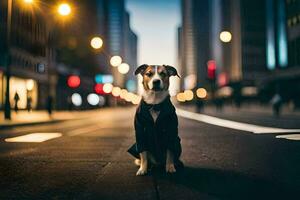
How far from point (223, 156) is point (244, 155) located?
1.28 feet

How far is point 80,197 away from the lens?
364 cm

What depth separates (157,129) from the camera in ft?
15.5

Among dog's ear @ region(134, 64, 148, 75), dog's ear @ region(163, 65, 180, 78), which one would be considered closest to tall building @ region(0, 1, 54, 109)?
dog's ear @ region(134, 64, 148, 75)

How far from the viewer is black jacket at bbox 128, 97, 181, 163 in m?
4.71

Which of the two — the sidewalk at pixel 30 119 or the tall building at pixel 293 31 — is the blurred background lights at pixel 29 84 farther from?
the tall building at pixel 293 31

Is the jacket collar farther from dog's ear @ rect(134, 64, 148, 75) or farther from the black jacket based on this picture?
dog's ear @ rect(134, 64, 148, 75)

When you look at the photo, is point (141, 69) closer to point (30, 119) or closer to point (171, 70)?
point (171, 70)

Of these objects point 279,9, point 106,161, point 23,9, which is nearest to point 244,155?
point 106,161

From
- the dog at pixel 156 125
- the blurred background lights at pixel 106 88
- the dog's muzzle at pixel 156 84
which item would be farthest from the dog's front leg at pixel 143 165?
the blurred background lights at pixel 106 88

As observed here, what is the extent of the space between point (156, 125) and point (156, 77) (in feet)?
1.91

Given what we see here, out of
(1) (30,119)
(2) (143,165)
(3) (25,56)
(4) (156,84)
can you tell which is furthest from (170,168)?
(3) (25,56)

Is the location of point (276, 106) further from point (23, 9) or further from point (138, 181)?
point (23, 9)

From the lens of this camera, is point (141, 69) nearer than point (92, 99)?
Yes

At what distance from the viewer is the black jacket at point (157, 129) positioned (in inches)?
185
